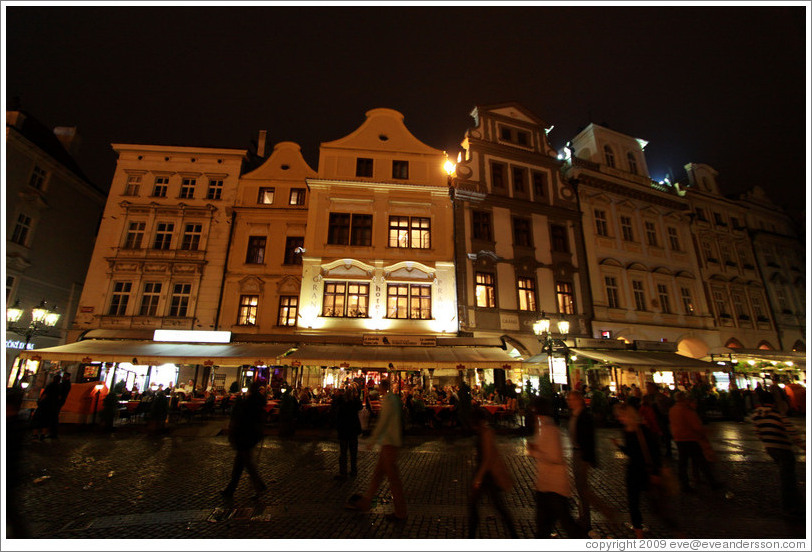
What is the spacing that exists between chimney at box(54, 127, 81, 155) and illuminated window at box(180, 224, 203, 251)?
14000 millimetres

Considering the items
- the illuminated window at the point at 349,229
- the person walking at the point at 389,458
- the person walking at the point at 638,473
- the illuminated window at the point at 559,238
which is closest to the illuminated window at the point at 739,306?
the illuminated window at the point at 559,238

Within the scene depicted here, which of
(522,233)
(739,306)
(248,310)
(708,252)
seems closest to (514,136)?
(522,233)

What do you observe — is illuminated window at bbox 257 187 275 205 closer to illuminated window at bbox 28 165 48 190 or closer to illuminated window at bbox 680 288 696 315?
illuminated window at bbox 28 165 48 190

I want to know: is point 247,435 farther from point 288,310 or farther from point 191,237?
point 191,237

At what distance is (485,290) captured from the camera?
19297 mm

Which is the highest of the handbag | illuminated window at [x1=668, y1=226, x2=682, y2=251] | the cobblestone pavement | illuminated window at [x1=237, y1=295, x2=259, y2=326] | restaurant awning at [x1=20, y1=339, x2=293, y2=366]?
illuminated window at [x1=668, y1=226, x2=682, y2=251]

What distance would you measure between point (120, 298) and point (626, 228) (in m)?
30.6

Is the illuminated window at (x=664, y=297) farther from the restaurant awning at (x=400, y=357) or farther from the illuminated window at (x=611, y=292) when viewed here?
the restaurant awning at (x=400, y=357)

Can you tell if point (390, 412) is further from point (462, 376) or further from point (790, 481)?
point (462, 376)

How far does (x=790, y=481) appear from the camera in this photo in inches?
218

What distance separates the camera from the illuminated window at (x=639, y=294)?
22.1 m

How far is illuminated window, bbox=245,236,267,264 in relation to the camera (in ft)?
67.8

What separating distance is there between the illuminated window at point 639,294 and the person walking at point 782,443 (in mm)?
17825

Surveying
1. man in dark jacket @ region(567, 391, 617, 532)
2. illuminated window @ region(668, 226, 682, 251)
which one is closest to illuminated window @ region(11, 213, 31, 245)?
man in dark jacket @ region(567, 391, 617, 532)
